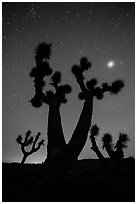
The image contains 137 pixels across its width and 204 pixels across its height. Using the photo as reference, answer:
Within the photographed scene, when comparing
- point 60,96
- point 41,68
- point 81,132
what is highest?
point 41,68

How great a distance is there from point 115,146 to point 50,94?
501cm

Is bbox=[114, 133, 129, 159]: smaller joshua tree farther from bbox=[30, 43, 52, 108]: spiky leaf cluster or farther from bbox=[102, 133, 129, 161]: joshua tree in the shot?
bbox=[30, 43, 52, 108]: spiky leaf cluster

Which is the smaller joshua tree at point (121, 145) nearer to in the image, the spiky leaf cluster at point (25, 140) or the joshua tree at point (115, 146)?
the joshua tree at point (115, 146)

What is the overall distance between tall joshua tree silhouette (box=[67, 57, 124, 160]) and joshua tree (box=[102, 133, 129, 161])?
6.80 ft

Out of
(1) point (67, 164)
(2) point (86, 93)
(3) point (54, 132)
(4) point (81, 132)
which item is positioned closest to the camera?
(1) point (67, 164)

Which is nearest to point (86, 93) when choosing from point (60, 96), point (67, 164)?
point (60, 96)

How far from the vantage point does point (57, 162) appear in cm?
751

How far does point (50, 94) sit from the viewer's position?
37.7ft

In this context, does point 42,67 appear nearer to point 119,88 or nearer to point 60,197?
point 119,88

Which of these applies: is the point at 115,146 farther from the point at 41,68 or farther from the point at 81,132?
the point at 41,68

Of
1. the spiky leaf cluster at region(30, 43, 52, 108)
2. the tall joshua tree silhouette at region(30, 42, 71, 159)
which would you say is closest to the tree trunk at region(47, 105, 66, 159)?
the tall joshua tree silhouette at region(30, 42, 71, 159)

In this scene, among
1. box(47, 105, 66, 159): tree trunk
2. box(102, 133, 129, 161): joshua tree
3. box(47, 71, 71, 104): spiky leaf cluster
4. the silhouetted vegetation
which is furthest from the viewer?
box(47, 71, 71, 104): spiky leaf cluster

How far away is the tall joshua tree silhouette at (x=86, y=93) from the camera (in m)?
10.6

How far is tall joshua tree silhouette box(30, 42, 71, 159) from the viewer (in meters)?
10.1
